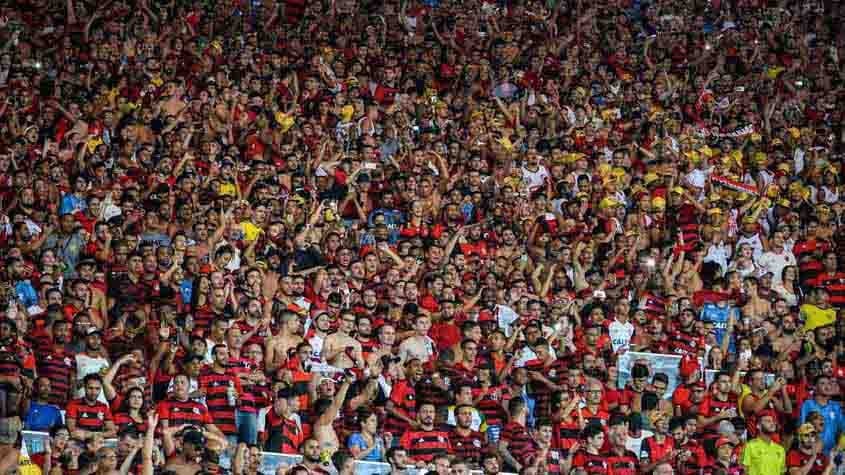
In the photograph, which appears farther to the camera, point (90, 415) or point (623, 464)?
point (623, 464)

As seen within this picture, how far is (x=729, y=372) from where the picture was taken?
49.4 ft

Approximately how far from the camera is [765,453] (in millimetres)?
14242

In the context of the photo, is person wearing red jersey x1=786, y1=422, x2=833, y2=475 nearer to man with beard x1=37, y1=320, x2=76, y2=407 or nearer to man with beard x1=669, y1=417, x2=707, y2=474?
man with beard x1=669, y1=417, x2=707, y2=474

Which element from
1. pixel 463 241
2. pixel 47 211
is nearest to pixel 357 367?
pixel 463 241

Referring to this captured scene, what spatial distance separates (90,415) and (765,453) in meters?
5.80

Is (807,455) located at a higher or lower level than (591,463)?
higher

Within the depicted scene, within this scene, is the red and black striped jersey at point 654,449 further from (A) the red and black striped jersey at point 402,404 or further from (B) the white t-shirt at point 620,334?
(A) the red and black striped jersey at point 402,404

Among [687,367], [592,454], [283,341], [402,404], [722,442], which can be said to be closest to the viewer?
[592,454]

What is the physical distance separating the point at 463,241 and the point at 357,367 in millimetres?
2583

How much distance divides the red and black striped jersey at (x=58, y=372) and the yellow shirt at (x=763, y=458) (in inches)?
230

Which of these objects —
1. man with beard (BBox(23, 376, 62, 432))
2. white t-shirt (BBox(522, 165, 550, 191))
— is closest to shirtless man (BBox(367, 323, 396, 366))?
man with beard (BBox(23, 376, 62, 432))

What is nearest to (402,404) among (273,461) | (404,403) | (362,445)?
(404,403)

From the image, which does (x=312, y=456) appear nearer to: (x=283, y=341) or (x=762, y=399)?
(x=283, y=341)

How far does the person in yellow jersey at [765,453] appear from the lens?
14.2 m
